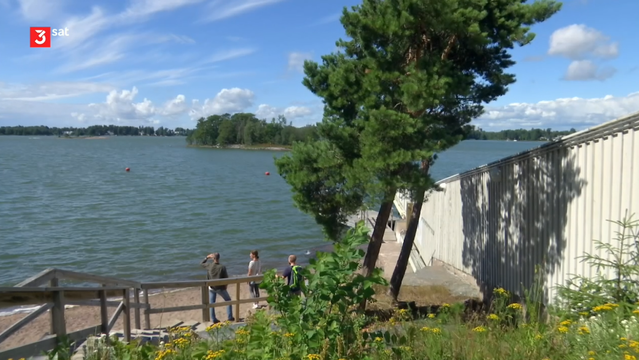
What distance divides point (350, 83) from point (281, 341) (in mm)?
6055

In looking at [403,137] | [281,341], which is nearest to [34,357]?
[281,341]

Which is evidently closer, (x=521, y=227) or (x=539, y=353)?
(x=539, y=353)

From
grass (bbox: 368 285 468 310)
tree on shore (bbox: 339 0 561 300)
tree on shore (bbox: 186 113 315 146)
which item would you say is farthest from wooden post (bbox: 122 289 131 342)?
tree on shore (bbox: 186 113 315 146)

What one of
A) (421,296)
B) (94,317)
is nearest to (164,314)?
(94,317)

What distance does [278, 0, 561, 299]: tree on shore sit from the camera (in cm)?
803

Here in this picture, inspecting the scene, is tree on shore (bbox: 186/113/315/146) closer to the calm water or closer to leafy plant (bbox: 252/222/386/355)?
the calm water

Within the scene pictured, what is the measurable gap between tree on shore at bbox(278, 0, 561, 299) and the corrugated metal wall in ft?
4.63

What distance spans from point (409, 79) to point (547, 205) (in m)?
2.90

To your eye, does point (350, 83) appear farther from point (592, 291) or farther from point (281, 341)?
point (281, 341)

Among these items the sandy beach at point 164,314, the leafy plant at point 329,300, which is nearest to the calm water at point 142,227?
the sandy beach at point 164,314

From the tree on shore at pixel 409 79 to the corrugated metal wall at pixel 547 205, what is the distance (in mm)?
1413

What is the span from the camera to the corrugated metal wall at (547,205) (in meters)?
6.52

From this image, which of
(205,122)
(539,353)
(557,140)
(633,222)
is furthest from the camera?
(205,122)

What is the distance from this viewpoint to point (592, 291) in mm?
6184
